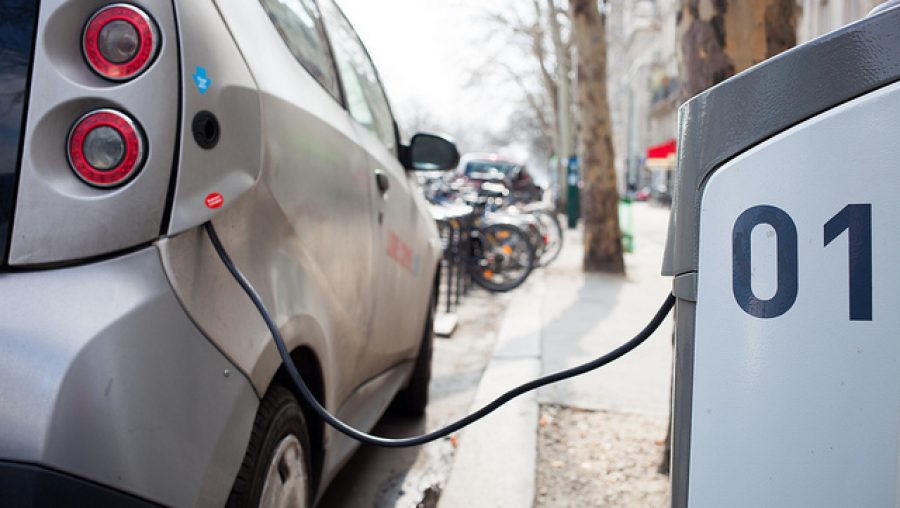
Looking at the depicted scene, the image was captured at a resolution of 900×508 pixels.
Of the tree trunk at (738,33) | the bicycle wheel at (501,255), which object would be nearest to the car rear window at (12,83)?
the tree trunk at (738,33)

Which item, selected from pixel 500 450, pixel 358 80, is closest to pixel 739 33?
pixel 358 80

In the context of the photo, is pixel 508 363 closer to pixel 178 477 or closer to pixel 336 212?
pixel 336 212

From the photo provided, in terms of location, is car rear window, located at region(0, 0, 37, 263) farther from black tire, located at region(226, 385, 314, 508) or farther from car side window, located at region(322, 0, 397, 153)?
car side window, located at region(322, 0, 397, 153)

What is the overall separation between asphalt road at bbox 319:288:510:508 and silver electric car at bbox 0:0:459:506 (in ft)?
4.30

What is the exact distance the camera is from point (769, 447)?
3.76 feet

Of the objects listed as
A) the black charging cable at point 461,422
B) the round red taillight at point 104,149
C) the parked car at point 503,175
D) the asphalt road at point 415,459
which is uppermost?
the parked car at point 503,175

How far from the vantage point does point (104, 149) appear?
1.44 meters

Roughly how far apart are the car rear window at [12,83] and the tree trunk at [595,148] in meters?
9.50

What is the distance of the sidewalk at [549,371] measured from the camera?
10.9ft

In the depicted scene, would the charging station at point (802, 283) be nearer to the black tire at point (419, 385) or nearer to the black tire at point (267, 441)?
the black tire at point (267, 441)

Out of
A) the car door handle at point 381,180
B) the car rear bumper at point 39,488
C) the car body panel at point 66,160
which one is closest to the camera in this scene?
the car rear bumper at point 39,488

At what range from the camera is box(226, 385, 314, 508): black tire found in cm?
169

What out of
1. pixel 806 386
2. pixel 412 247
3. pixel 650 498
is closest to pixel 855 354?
pixel 806 386

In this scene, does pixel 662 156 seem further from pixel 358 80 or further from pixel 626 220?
pixel 358 80
